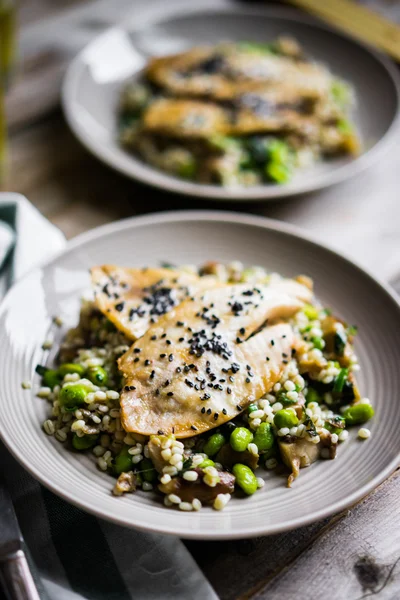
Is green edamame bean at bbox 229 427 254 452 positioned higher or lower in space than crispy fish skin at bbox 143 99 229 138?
higher

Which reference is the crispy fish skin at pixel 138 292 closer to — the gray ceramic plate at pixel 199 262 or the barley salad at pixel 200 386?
the barley salad at pixel 200 386

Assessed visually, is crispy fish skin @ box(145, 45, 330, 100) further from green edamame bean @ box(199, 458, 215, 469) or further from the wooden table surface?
green edamame bean @ box(199, 458, 215, 469)

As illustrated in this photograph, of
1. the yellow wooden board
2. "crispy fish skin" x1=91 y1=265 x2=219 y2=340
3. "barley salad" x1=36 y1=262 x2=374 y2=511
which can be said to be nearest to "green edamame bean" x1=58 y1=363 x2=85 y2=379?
"barley salad" x1=36 y1=262 x2=374 y2=511

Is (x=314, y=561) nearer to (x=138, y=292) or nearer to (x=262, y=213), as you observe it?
(x=138, y=292)

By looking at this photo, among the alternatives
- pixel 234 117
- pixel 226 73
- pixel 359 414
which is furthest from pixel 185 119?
pixel 359 414

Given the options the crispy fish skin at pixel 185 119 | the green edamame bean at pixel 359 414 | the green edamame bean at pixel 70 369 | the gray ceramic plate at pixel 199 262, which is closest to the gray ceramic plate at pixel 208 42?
the crispy fish skin at pixel 185 119

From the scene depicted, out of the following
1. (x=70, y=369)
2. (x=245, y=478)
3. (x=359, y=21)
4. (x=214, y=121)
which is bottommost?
(x=70, y=369)
